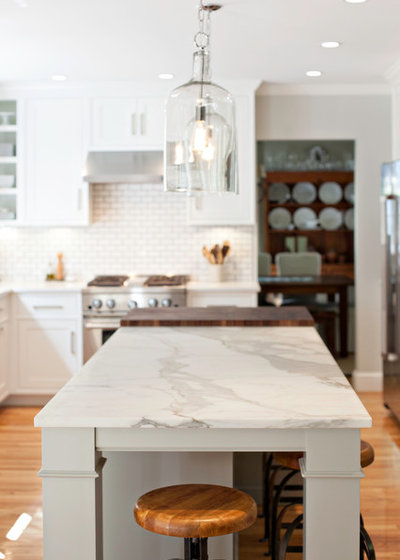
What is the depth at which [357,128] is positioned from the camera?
21.0 feet

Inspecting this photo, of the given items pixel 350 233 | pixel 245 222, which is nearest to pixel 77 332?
pixel 245 222

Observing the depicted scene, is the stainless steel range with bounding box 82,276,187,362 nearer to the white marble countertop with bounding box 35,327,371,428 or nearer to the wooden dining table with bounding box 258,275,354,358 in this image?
the wooden dining table with bounding box 258,275,354,358

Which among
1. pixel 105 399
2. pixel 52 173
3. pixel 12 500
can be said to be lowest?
pixel 12 500

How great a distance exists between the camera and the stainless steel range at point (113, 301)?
19.1ft

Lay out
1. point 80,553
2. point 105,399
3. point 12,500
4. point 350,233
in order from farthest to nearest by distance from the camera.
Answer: point 350,233, point 12,500, point 105,399, point 80,553

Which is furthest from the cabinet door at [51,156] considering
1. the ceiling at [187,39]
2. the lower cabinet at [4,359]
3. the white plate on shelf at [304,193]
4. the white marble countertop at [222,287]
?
the white plate on shelf at [304,193]

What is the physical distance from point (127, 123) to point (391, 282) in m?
2.42

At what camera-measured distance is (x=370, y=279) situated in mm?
6504

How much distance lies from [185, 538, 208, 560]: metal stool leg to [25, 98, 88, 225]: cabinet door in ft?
13.9

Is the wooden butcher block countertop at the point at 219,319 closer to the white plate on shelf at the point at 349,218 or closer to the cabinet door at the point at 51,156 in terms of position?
the cabinet door at the point at 51,156

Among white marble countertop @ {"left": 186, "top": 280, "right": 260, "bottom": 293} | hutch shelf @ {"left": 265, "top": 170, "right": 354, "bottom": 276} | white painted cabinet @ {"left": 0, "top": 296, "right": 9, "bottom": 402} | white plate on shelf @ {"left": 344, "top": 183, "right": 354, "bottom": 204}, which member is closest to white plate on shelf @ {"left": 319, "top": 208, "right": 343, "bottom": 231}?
hutch shelf @ {"left": 265, "top": 170, "right": 354, "bottom": 276}

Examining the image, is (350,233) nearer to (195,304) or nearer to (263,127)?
(263,127)

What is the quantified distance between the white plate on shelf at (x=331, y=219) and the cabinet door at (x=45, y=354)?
182 inches

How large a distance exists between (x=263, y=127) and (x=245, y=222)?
0.86m
